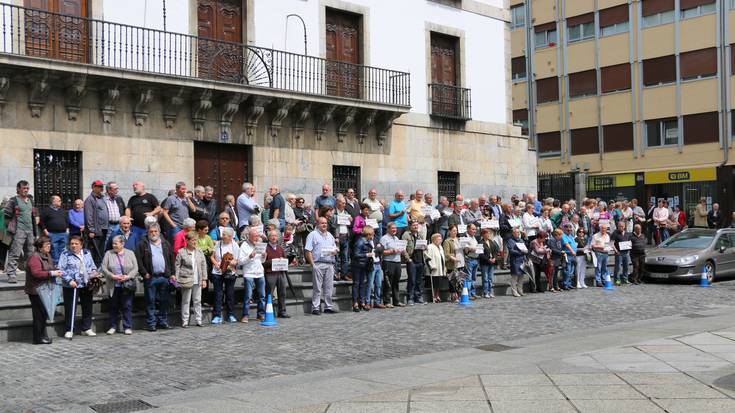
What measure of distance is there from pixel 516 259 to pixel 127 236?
893 cm

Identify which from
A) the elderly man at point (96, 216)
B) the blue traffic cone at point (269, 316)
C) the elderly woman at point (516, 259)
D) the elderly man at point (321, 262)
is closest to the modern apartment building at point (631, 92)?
the elderly woman at point (516, 259)

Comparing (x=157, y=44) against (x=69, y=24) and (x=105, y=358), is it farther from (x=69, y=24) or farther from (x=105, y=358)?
(x=105, y=358)

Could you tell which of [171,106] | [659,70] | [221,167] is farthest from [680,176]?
[171,106]

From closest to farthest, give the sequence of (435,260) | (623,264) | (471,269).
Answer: (435,260) → (471,269) → (623,264)

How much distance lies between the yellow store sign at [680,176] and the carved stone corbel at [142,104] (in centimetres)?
2785

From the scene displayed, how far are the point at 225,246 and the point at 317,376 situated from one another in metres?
5.12

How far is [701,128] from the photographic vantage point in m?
38.4

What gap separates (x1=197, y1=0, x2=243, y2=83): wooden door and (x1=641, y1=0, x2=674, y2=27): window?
26.5 m

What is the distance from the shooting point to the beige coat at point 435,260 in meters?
17.1

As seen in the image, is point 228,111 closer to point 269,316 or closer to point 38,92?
point 38,92

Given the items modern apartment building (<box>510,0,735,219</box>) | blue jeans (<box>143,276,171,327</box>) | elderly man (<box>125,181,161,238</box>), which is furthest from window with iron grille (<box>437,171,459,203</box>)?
modern apartment building (<box>510,0,735,219</box>)

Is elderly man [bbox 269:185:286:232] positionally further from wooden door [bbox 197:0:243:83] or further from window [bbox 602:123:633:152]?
window [bbox 602:123:633:152]

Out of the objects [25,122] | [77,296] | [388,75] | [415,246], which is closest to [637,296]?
[415,246]

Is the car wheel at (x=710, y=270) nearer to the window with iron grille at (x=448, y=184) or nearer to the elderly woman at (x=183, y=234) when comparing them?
the window with iron grille at (x=448, y=184)
